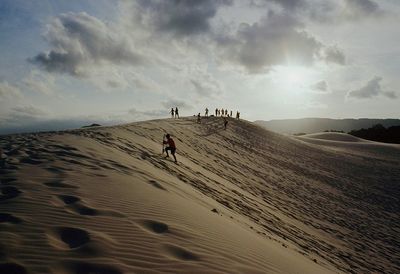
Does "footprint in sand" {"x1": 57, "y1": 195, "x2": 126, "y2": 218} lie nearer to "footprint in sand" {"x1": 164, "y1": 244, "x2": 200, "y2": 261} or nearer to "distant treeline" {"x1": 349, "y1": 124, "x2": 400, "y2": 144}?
"footprint in sand" {"x1": 164, "y1": 244, "x2": 200, "y2": 261}

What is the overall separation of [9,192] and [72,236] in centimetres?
250

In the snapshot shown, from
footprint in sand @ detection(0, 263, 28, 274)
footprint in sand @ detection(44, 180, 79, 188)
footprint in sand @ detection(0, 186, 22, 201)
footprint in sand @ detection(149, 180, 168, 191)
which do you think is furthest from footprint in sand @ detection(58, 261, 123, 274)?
footprint in sand @ detection(149, 180, 168, 191)

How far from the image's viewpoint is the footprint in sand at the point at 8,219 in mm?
5637

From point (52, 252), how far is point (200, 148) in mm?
18363

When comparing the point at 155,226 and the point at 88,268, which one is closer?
the point at 88,268

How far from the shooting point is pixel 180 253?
536 centimetres

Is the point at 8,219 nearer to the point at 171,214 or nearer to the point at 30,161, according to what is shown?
the point at 171,214

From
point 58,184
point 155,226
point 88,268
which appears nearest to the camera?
point 88,268

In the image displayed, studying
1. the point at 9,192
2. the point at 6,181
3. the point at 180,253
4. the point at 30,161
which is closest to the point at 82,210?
the point at 9,192

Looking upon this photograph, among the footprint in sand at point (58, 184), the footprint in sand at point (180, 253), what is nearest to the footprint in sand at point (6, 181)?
the footprint in sand at point (58, 184)

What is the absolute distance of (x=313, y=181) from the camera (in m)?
24.6

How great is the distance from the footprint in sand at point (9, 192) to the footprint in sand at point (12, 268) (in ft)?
8.69

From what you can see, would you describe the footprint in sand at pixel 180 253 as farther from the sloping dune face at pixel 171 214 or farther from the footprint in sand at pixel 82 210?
the footprint in sand at pixel 82 210

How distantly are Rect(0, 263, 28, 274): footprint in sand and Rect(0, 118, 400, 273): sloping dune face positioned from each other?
20 millimetres
